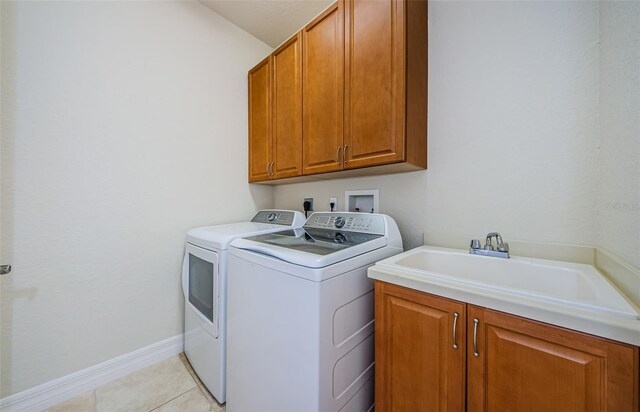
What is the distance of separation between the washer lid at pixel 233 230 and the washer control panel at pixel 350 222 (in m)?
0.21

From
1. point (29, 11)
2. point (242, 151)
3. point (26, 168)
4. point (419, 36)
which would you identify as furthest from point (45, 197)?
point (419, 36)

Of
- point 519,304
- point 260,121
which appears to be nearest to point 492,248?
point 519,304

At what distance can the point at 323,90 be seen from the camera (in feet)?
5.16

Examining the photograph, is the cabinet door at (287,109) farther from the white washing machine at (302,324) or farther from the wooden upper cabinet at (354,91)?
the white washing machine at (302,324)

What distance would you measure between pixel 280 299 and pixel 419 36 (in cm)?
164

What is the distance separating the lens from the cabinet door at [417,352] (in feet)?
2.70

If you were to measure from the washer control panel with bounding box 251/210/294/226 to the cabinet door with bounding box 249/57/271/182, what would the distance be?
32 centimetres

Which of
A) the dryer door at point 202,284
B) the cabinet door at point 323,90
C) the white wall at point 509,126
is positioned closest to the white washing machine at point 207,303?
the dryer door at point 202,284

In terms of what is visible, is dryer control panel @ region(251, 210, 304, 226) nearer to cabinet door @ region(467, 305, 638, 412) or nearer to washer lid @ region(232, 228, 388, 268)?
washer lid @ region(232, 228, 388, 268)

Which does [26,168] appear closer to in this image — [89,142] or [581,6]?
[89,142]

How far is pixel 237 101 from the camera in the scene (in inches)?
85.5

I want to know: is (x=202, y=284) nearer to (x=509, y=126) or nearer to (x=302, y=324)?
(x=302, y=324)

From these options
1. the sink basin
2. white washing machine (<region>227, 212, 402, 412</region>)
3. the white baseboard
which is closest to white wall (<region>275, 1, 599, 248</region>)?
the sink basin

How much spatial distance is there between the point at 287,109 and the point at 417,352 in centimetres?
176
